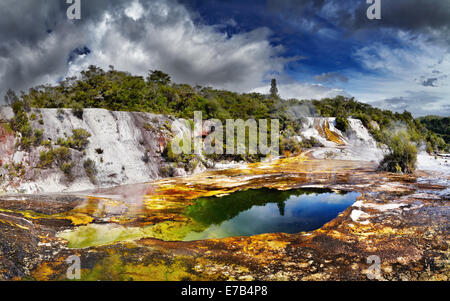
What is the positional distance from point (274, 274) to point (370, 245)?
7.74ft

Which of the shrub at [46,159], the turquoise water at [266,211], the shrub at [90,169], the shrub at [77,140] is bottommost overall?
the turquoise water at [266,211]

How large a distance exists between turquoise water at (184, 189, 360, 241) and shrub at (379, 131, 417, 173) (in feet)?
20.0

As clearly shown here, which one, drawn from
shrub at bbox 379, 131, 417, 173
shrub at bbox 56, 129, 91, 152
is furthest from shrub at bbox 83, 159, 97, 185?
shrub at bbox 379, 131, 417, 173

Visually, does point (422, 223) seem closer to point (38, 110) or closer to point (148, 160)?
point (148, 160)

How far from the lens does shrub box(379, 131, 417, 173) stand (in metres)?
13.4

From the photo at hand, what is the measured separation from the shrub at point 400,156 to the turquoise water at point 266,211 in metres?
6.11

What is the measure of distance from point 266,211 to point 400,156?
10208 mm

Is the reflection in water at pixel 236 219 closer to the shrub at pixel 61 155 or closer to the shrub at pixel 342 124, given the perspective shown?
the shrub at pixel 61 155

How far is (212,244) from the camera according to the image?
5.64 m

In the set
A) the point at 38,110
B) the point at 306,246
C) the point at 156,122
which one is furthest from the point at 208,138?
the point at 306,246

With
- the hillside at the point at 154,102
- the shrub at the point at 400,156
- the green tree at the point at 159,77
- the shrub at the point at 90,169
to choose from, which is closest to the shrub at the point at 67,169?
the shrub at the point at 90,169

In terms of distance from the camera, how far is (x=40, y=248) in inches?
196

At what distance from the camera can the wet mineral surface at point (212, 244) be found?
13.5 feet

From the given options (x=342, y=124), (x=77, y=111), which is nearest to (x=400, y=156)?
(x=77, y=111)
